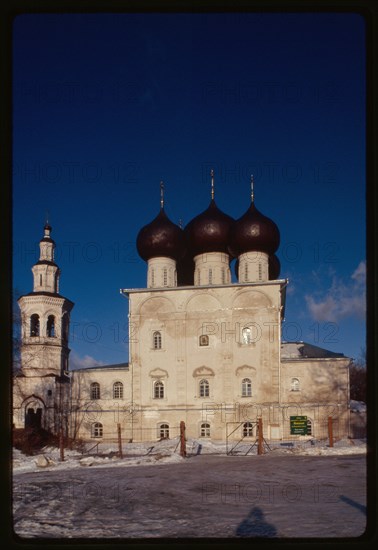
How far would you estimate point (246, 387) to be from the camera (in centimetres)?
2073

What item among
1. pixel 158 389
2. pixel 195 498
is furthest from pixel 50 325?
pixel 195 498

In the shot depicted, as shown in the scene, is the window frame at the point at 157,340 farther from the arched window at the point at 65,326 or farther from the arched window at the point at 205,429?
the arched window at the point at 65,326

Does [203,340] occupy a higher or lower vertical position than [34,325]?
lower

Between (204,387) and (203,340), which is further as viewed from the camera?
(203,340)

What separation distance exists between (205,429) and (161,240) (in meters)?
8.43

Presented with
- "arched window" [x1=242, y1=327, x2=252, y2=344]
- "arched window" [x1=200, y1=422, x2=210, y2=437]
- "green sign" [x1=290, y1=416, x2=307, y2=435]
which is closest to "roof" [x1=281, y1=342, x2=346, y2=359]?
"arched window" [x1=242, y1=327, x2=252, y2=344]

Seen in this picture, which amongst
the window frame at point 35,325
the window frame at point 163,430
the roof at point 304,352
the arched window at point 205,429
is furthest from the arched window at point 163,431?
the window frame at point 35,325

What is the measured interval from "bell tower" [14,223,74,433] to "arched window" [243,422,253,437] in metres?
7.48

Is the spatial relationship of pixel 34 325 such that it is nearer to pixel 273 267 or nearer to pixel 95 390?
pixel 95 390

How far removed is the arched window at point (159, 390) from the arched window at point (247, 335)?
12.9 feet

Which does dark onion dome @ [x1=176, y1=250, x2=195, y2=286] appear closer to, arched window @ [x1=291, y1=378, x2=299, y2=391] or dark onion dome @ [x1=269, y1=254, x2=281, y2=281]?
dark onion dome @ [x1=269, y1=254, x2=281, y2=281]

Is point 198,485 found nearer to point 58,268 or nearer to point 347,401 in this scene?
point 347,401

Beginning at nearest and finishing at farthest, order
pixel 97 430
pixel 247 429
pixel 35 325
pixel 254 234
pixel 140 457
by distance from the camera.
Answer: pixel 140 457
pixel 247 429
pixel 97 430
pixel 35 325
pixel 254 234
